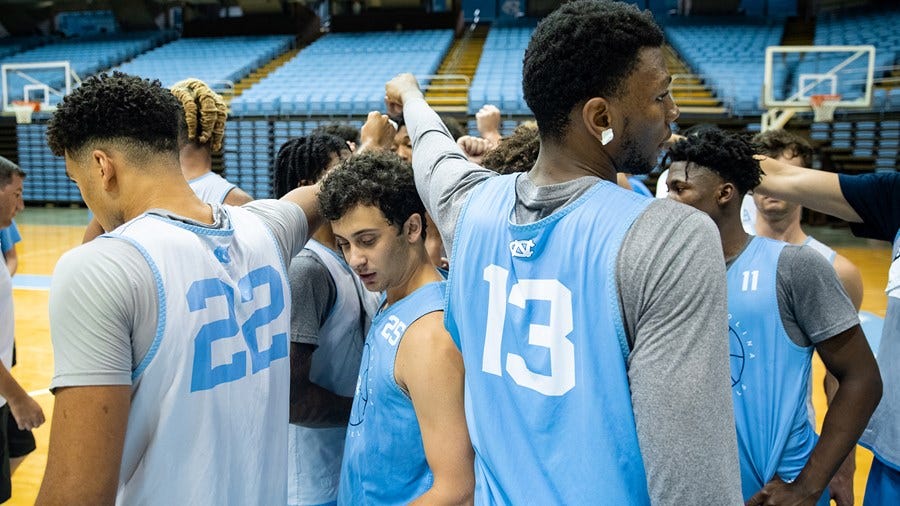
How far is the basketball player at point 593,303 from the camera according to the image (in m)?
1.00

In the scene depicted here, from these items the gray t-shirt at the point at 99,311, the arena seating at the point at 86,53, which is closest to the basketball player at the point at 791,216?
the gray t-shirt at the point at 99,311

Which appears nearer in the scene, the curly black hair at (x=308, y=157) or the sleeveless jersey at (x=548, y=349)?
the sleeveless jersey at (x=548, y=349)

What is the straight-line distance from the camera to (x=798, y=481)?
190 cm

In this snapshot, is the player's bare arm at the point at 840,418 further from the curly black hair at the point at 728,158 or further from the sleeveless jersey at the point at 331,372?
the sleeveless jersey at the point at 331,372

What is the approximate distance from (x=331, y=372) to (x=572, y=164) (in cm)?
117

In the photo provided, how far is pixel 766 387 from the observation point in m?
2.01

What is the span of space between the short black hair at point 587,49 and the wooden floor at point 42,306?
376 centimetres

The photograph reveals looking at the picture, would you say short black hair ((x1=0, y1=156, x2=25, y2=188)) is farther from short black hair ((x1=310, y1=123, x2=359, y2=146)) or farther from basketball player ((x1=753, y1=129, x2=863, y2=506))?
basketball player ((x1=753, y1=129, x2=863, y2=506))

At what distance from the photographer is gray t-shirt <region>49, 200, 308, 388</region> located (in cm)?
124

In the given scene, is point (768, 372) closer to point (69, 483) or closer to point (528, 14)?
point (69, 483)

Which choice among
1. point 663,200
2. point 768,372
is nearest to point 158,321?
point 663,200

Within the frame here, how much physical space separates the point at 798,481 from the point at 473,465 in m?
0.97

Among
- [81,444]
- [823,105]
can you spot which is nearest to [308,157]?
[81,444]

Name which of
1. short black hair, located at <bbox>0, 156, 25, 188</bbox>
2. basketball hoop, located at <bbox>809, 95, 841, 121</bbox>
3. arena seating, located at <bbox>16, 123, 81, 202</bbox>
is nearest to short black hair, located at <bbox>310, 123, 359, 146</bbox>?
short black hair, located at <bbox>0, 156, 25, 188</bbox>
